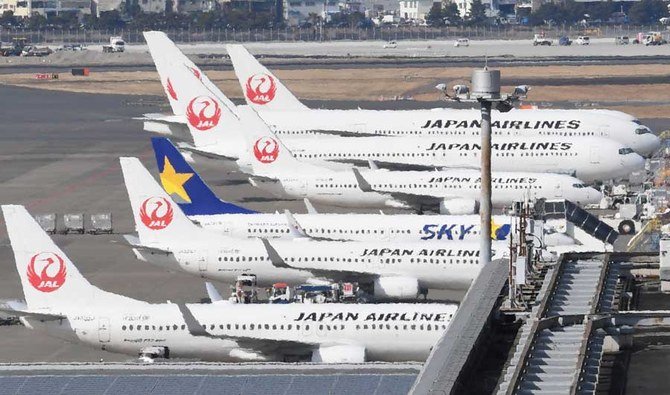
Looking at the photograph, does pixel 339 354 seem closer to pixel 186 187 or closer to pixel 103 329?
pixel 103 329

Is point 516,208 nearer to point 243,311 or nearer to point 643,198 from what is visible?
point 243,311

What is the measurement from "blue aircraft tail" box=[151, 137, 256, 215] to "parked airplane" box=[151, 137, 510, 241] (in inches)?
1.8

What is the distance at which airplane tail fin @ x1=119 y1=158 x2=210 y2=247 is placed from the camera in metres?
66.6

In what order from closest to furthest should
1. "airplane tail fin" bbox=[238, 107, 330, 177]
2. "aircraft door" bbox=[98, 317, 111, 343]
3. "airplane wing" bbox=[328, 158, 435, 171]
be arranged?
"aircraft door" bbox=[98, 317, 111, 343], "airplane tail fin" bbox=[238, 107, 330, 177], "airplane wing" bbox=[328, 158, 435, 171]

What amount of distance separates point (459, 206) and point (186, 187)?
17.9 metres

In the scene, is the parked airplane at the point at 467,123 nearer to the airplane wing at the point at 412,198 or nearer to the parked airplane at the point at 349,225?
the airplane wing at the point at 412,198

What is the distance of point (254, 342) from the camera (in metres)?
52.5

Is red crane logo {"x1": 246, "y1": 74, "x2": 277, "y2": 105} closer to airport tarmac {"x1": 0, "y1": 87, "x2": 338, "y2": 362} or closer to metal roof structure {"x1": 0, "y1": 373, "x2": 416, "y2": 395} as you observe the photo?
airport tarmac {"x1": 0, "y1": 87, "x2": 338, "y2": 362}

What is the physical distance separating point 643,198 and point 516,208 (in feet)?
155

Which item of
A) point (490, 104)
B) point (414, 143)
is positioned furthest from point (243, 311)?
point (414, 143)

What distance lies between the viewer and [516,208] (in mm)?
44062

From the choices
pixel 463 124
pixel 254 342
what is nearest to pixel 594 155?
pixel 463 124

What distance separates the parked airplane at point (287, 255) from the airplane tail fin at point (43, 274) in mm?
11788

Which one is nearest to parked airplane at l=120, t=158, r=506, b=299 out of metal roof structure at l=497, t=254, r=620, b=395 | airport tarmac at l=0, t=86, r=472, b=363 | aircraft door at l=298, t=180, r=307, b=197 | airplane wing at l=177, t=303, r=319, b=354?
airport tarmac at l=0, t=86, r=472, b=363
